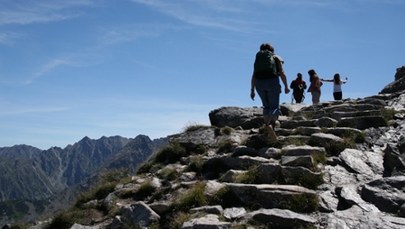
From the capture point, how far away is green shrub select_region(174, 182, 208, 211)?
10.9 meters

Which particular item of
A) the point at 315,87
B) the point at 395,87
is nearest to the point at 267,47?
the point at 315,87

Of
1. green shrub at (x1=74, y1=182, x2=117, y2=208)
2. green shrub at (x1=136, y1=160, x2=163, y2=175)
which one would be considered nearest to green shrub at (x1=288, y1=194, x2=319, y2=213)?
green shrub at (x1=74, y1=182, x2=117, y2=208)

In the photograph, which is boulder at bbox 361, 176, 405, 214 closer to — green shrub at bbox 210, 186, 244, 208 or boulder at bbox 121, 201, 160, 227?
green shrub at bbox 210, 186, 244, 208

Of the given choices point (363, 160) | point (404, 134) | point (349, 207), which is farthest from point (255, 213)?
point (404, 134)

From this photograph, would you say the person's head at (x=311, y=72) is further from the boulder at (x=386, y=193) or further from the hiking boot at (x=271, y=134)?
the boulder at (x=386, y=193)

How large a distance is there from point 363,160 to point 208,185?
4905 millimetres

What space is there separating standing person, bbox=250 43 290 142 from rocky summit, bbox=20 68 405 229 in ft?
2.42

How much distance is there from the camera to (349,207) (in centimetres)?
970

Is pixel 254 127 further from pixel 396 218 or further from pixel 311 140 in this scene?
pixel 396 218

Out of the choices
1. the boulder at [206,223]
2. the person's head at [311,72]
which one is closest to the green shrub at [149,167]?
the boulder at [206,223]

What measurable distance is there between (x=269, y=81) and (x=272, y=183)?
5466 mm

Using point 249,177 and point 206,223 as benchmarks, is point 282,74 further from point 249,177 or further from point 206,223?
point 206,223

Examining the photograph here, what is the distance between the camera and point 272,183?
1113cm

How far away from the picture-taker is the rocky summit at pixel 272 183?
373 inches
